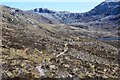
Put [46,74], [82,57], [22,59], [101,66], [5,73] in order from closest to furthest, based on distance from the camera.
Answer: [5,73]
[46,74]
[22,59]
[101,66]
[82,57]

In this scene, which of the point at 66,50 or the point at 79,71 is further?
the point at 66,50

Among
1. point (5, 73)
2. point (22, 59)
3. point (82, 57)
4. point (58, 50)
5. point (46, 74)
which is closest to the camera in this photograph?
point (5, 73)

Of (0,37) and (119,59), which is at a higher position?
(0,37)

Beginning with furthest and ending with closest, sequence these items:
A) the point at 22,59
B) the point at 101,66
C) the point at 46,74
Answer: the point at 101,66
the point at 22,59
the point at 46,74

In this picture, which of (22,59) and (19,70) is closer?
(19,70)

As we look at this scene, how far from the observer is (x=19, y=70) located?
10550 cm

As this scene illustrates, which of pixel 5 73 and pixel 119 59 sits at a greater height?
pixel 5 73

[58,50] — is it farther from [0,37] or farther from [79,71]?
[79,71]

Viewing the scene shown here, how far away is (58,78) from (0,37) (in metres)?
68.1

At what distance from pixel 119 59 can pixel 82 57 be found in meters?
24.7

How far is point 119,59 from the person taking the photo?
6437 inches

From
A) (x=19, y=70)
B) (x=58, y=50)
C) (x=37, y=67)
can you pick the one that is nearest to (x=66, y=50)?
(x=58, y=50)

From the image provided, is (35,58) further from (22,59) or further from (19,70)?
(19,70)

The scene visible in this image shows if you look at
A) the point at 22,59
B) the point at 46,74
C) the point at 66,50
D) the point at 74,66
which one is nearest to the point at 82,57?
the point at 66,50
